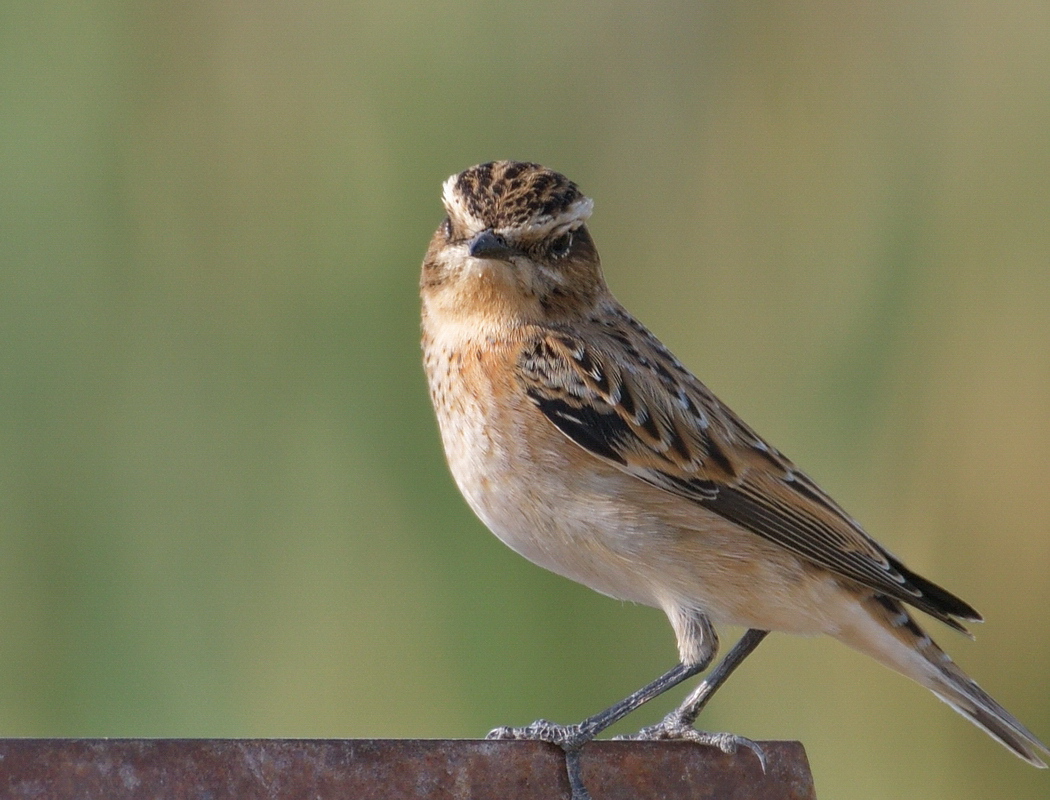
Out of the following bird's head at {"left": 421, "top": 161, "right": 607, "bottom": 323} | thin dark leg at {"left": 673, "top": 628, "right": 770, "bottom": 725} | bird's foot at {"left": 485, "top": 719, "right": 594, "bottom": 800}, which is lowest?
thin dark leg at {"left": 673, "top": 628, "right": 770, "bottom": 725}

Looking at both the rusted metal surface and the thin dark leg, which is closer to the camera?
the rusted metal surface

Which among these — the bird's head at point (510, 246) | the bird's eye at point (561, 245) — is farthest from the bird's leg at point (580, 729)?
the bird's eye at point (561, 245)

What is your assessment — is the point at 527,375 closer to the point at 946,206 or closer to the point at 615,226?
the point at 615,226

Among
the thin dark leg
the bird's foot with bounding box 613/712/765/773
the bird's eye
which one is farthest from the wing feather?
the bird's foot with bounding box 613/712/765/773

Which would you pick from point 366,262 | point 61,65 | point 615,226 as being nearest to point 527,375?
point 366,262

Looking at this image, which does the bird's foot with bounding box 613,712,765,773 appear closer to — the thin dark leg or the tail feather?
the thin dark leg

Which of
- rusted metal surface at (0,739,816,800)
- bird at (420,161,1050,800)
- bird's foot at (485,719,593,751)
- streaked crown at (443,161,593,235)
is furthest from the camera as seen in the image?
streaked crown at (443,161,593,235)

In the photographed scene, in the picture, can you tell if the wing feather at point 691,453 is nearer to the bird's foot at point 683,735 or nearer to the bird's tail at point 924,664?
the bird's tail at point 924,664
